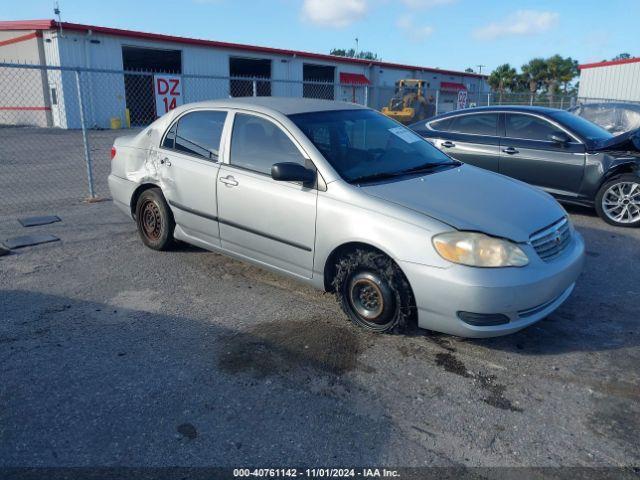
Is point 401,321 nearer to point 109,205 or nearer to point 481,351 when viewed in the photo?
point 481,351

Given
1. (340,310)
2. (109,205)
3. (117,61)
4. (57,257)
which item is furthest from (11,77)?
(340,310)

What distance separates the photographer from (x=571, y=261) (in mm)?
3654

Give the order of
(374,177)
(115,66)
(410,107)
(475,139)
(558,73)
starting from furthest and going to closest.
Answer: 1. (558,73)
2. (410,107)
3. (115,66)
4. (475,139)
5. (374,177)

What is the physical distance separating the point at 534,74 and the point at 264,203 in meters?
51.3

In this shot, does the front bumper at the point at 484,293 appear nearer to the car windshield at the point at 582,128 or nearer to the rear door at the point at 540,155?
the rear door at the point at 540,155

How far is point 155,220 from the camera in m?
5.48

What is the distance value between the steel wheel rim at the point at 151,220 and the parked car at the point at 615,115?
9784 mm

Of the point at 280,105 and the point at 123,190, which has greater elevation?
the point at 280,105

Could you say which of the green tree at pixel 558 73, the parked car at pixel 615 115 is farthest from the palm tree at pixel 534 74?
the parked car at pixel 615 115

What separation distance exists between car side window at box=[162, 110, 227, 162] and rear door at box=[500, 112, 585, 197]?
15.0ft

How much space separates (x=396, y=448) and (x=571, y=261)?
1958 millimetres

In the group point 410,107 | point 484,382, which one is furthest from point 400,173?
point 410,107

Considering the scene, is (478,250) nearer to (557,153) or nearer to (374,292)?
(374,292)

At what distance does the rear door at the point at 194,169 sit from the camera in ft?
15.3
